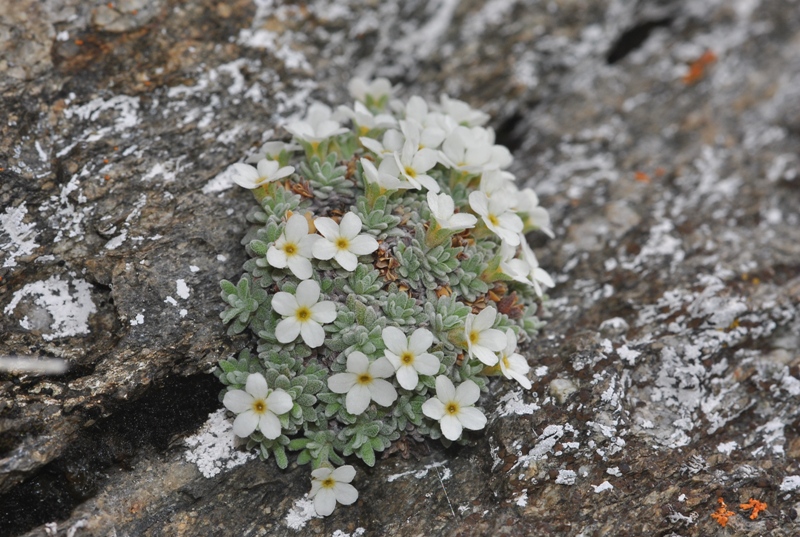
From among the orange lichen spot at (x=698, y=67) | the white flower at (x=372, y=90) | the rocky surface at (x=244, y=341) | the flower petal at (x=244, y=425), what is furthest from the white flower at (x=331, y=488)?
the orange lichen spot at (x=698, y=67)

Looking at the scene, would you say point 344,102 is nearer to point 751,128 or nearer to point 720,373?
point 720,373

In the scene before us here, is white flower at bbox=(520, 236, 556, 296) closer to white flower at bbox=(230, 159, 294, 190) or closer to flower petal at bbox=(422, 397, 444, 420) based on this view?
flower petal at bbox=(422, 397, 444, 420)

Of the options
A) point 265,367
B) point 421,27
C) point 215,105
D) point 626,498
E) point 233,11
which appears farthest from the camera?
point 421,27

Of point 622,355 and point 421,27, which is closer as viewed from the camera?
point 622,355

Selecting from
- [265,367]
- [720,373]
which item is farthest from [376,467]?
[720,373]

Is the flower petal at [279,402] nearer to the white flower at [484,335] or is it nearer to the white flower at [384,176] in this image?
the white flower at [484,335]

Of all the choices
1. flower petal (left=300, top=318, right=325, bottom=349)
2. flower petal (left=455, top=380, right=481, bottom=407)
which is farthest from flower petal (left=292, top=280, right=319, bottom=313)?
flower petal (left=455, top=380, right=481, bottom=407)
